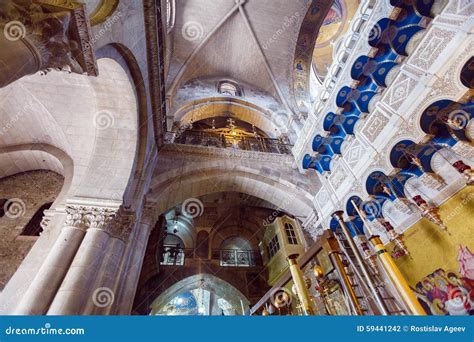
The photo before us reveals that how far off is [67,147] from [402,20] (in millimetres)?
7882

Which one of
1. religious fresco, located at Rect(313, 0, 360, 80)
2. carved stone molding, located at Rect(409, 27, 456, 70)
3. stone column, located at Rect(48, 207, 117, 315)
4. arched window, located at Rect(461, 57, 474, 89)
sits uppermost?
religious fresco, located at Rect(313, 0, 360, 80)

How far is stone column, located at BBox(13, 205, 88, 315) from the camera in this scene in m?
3.11

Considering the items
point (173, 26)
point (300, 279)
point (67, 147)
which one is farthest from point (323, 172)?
point (173, 26)

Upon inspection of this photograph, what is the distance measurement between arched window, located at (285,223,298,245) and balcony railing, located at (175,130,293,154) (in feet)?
14.3

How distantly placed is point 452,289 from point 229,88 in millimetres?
12297

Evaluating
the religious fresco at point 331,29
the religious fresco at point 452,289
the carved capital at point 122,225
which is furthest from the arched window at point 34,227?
the religious fresco at point 331,29

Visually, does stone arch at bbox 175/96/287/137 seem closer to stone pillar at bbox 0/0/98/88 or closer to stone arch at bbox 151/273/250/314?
stone arch at bbox 151/273/250/314

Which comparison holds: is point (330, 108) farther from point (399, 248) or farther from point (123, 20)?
point (123, 20)

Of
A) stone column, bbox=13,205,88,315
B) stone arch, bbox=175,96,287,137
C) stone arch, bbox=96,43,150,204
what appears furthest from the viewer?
stone arch, bbox=175,96,287,137

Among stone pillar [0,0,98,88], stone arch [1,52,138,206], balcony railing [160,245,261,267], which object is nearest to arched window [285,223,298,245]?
balcony railing [160,245,261,267]

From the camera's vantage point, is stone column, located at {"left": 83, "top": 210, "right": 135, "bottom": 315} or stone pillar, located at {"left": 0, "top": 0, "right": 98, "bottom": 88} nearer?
stone pillar, located at {"left": 0, "top": 0, "right": 98, "bottom": 88}

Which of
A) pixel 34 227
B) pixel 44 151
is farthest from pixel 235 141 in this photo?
pixel 34 227

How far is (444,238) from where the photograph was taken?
401 centimetres

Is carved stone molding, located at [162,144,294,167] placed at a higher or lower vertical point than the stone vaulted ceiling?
lower
